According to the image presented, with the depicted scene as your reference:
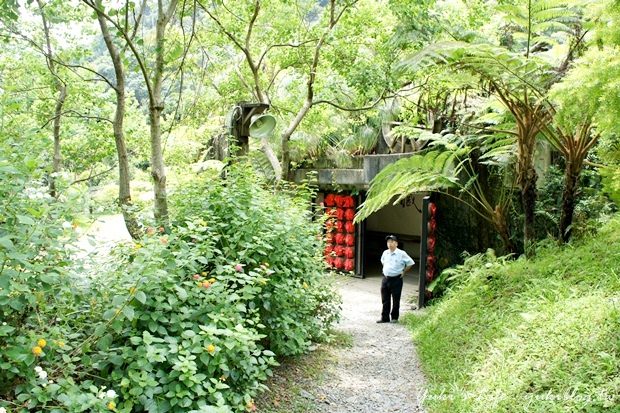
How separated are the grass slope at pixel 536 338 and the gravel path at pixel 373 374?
0.17 metres

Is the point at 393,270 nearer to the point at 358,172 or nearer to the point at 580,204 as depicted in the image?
the point at 580,204

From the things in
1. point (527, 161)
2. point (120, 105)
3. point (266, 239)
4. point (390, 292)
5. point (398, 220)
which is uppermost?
point (120, 105)

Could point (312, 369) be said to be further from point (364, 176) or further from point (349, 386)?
point (364, 176)

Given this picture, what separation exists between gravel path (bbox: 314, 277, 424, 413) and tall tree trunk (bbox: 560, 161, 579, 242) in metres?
2.05

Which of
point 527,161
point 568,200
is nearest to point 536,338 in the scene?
point 568,200

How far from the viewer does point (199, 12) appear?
9.62 m

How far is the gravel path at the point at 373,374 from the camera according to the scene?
156 inches

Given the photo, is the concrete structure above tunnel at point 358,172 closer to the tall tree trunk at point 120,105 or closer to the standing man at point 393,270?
the standing man at point 393,270

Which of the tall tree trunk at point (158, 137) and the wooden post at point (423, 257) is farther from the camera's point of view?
the wooden post at point (423, 257)

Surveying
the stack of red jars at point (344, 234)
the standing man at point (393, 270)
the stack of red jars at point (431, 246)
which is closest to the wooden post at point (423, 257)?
the stack of red jars at point (431, 246)

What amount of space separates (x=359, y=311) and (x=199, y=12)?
605 cm

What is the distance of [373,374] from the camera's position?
4.70 meters

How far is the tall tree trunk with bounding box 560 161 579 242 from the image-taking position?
17.4ft

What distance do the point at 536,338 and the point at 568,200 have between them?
235 centimetres
